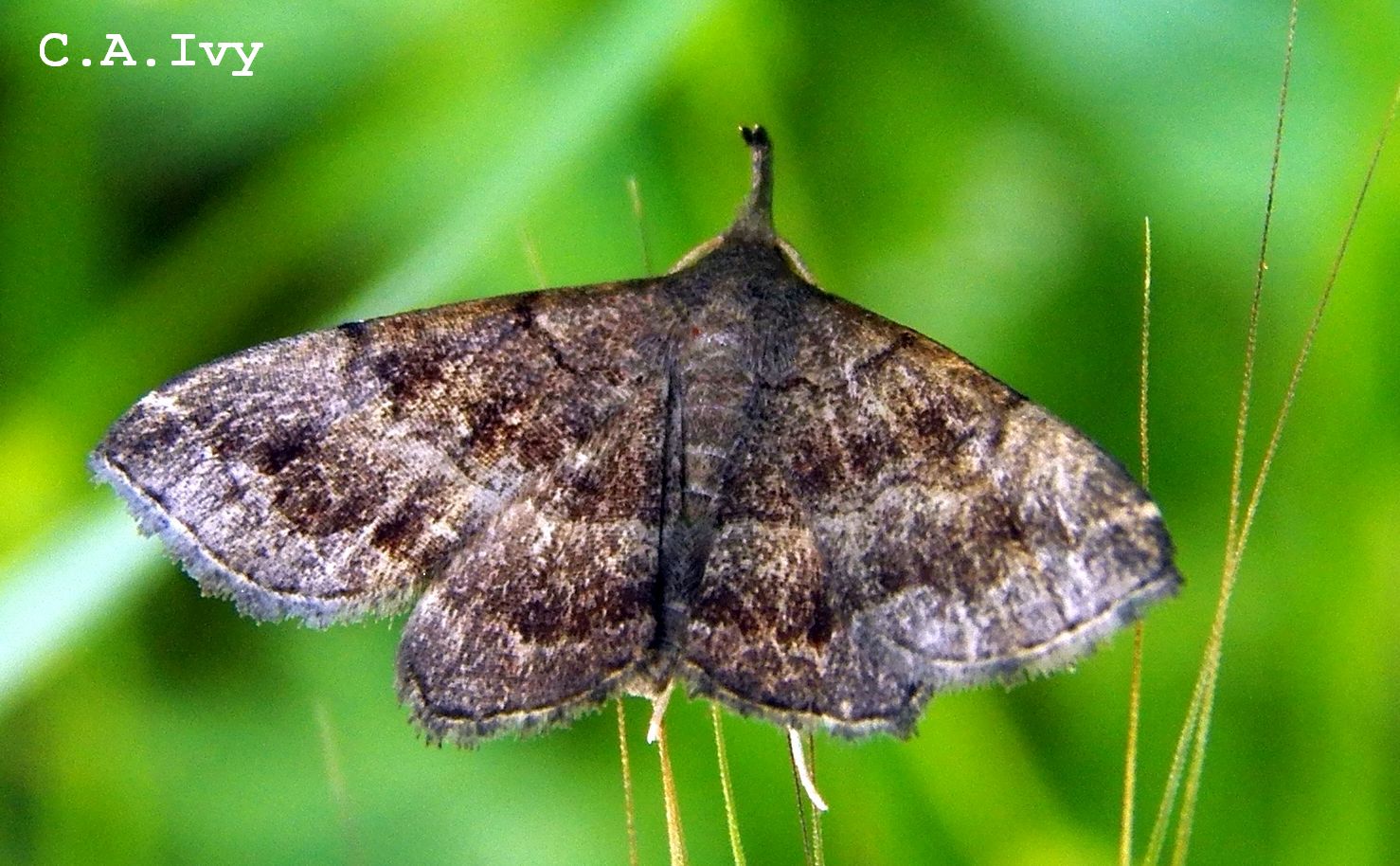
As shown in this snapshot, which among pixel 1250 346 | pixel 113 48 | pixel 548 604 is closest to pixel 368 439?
pixel 548 604

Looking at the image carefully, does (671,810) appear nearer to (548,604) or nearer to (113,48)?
(548,604)

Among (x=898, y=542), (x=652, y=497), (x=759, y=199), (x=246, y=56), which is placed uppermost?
(x=246, y=56)

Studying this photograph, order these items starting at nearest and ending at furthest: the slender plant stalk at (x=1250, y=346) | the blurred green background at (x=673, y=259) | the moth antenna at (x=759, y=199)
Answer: the slender plant stalk at (x=1250, y=346) → the moth antenna at (x=759, y=199) → the blurred green background at (x=673, y=259)

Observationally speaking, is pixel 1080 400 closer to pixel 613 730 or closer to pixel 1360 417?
pixel 1360 417

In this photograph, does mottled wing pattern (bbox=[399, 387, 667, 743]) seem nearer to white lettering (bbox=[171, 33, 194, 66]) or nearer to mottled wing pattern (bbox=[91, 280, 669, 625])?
mottled wing pattern (bbox=[91, 280, 669, 625])

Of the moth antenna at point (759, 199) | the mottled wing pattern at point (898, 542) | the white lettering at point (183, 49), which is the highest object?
the white lettering at point (183, 49)

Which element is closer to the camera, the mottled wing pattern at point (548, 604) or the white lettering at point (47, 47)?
the mottled wing pattern at point (548, 604)

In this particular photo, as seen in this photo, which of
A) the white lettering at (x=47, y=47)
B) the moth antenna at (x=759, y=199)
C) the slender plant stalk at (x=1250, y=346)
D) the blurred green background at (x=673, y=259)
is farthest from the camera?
the white lettering at (x=47, y=47)

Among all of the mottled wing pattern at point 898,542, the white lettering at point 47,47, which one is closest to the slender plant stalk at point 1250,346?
the mottled wing pattern at point 898,542

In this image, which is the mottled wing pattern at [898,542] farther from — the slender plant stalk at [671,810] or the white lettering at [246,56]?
the white lettering at [246,56]

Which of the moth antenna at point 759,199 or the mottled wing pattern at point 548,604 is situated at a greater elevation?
the moth antenna at point 759,199
